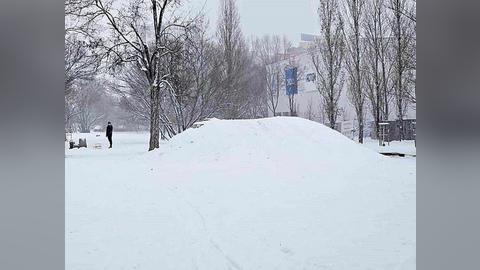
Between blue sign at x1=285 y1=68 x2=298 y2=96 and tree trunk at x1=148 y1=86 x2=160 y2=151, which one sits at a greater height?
blue sign at x1=285 y1=68 x2=298 y2=96

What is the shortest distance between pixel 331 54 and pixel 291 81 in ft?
16.7

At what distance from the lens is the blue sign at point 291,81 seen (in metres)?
18.8

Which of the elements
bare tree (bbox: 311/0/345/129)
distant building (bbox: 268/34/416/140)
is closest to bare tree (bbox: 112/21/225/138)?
bare tree (bbox: 311/0/345/129)

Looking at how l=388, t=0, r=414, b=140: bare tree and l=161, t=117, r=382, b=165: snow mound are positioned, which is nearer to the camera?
l=161, t=117, r=382, b=165: snow mound

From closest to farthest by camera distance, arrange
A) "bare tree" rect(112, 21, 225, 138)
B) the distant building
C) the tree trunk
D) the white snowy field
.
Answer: the white snowy field → the tree trunk → "bare tree" rect(112, 21, 225, 138) → the distant building

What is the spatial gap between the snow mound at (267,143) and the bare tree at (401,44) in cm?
545

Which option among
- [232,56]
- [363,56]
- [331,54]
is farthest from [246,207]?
[363,56]

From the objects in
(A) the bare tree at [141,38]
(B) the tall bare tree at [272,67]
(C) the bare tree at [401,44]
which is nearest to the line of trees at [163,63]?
(A) the bare tree at [141,38]

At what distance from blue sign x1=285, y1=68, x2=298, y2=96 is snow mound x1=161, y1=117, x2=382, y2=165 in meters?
10.4

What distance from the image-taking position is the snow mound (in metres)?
6.92

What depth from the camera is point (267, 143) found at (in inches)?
290

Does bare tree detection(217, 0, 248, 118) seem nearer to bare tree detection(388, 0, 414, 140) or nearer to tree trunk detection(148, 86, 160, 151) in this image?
tree trunk detection(148, 86, 160, 151)
